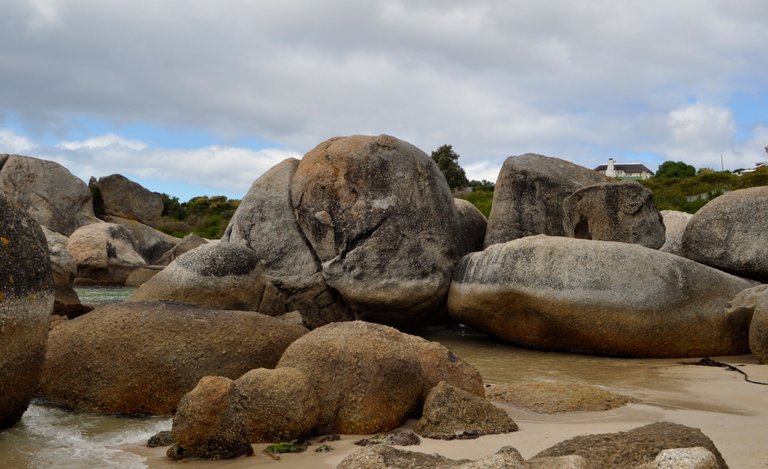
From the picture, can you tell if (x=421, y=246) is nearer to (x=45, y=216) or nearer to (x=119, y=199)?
(x=45, y=216)

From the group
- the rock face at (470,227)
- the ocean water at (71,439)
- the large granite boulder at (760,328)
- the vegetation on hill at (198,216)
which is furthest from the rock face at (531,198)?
the vegetation on hill at (198,216)

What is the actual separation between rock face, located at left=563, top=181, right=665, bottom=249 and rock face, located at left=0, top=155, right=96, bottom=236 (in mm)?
23896

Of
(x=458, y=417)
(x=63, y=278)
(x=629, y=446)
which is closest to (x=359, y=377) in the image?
(x=458, y=417)

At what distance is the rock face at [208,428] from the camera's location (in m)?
5.71

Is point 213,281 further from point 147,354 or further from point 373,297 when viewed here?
point 147,354

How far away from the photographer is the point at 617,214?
1362cm

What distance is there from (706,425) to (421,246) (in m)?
7.55

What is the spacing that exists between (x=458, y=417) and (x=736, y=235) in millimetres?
7740

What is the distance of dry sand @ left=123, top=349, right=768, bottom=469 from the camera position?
554 centimetres

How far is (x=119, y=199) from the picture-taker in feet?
123

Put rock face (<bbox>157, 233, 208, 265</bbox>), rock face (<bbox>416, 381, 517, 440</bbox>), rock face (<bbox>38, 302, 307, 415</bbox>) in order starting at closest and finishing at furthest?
rock face (<bbox>416, 381, 517, 440</bbox>), rock face (<bbox>38, 302, 307, 415</bbox>), rock face (<bbox>157, 233, 208, 265</bbox>)

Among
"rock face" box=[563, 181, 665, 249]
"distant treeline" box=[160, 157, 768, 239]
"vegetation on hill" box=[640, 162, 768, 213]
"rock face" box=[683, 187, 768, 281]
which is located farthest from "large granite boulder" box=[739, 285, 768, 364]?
"vegetation on hill" box=[640, 162, 768, 213]

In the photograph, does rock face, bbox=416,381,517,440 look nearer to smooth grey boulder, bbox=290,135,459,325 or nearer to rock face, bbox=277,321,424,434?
rock face, bbox=277,321,424,434

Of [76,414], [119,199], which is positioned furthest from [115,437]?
[119,199]
